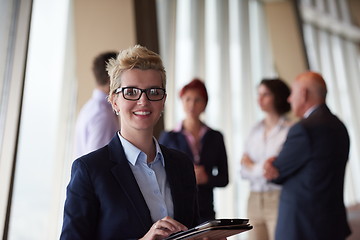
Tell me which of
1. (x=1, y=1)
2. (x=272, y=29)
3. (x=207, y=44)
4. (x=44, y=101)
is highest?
(x=272, y=29)

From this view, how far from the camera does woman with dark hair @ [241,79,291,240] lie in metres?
3.10

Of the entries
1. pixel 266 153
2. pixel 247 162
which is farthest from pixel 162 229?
pixel 266 153

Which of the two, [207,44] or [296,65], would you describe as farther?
[296,65]

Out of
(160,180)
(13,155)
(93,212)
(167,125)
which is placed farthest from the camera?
(167,125)

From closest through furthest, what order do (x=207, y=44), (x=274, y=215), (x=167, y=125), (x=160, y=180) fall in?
(x=160, y=180) < (x=274, y=215) < (x=167, y=125) < (x=207, y=44)

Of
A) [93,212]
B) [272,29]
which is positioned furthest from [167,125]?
[272,29]

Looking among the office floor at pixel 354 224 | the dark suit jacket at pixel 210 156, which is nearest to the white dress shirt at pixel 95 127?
the dark suit jacket at pixel 210 156

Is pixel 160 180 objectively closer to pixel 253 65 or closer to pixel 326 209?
pixel 326 209

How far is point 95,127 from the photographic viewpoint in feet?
6.44

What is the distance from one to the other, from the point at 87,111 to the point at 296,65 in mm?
5006

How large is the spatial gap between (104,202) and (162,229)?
0.57ft

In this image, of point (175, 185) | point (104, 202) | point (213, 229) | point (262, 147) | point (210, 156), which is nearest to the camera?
point (213, 229)

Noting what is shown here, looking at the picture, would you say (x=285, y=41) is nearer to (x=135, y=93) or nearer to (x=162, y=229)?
(x=135, y=93)

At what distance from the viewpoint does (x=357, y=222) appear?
488 cm
